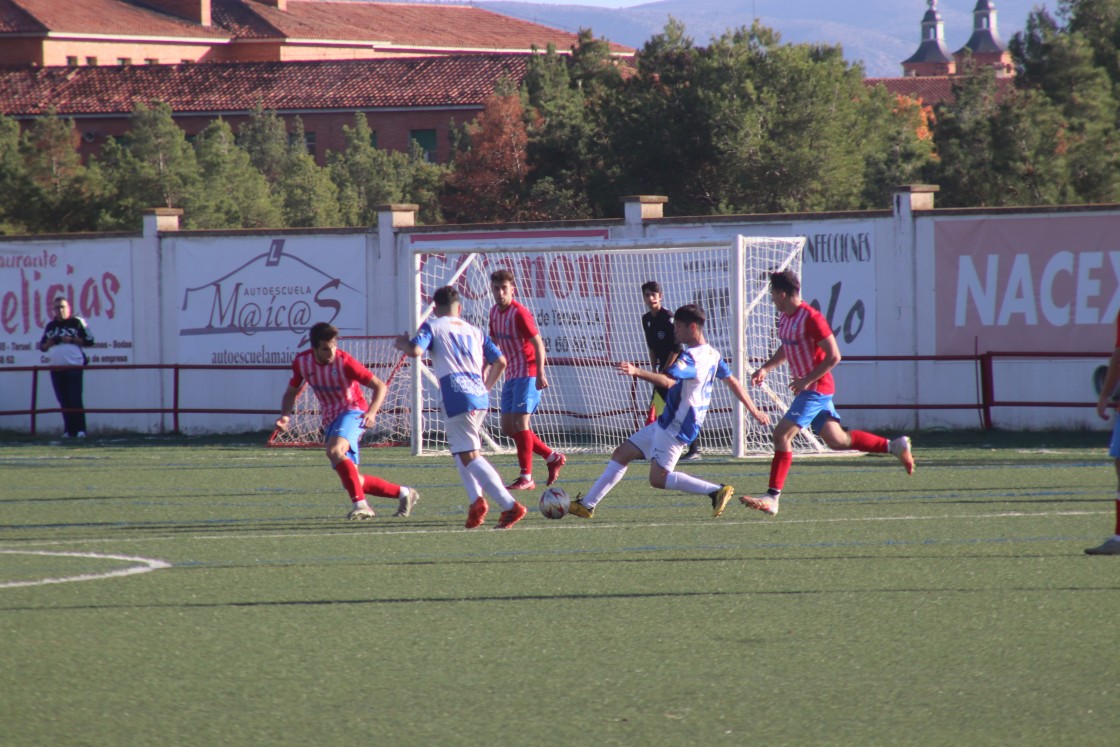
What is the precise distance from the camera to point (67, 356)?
20.9 meters

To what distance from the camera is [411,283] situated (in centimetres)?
1773

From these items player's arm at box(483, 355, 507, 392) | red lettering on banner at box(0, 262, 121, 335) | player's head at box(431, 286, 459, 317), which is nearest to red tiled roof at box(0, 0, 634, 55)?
red lettering on banner at box(0, 262, 121, 335)

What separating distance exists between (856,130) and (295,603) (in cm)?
3936

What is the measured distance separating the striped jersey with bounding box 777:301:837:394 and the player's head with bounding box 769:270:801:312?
92 mm

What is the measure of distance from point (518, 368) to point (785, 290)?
2.97 meters

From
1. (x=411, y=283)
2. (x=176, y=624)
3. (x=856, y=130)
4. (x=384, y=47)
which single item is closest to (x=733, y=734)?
(x=176, y=624)

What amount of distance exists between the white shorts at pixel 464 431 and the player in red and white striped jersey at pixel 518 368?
2258 millimetres

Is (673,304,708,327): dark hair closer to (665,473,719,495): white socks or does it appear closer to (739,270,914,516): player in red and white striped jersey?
(739,270,914,516): player in red and white striped jersey

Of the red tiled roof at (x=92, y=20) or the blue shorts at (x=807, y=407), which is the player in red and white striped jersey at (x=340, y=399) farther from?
the red tiled roof at (x=92, y=20)

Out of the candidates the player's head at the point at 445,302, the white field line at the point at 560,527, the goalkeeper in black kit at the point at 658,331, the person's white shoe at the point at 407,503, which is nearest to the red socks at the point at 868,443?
the white field line at the point at 560,527

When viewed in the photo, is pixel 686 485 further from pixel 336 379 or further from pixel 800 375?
pixel 336 379

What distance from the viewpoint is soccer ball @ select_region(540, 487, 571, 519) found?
1076cm

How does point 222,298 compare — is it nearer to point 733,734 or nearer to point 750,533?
point 750,533

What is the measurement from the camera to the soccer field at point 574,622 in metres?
5.49
